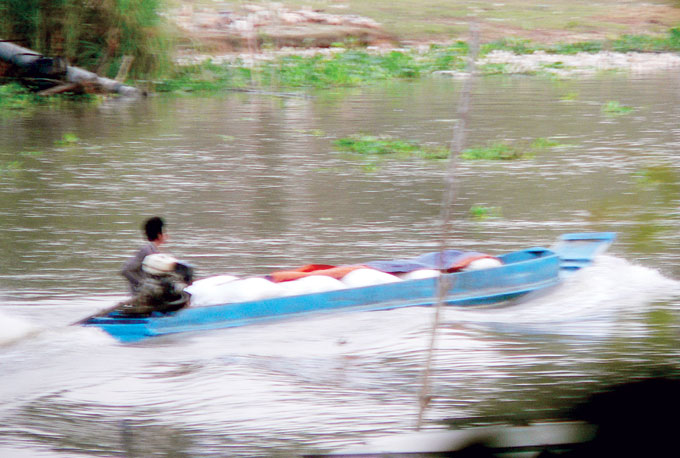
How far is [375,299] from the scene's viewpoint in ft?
23.4

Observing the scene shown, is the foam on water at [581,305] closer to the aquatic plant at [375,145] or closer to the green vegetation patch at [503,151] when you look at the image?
the green vegetation patch at [503,151]

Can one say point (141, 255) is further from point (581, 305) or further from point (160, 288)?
point (581, 305)

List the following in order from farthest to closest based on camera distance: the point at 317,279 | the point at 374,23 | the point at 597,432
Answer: the point at 374,23
the point at 317,279
the point at 597,432

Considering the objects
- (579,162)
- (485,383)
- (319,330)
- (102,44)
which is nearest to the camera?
(485,383)

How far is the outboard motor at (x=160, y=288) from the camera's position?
21.2 ft

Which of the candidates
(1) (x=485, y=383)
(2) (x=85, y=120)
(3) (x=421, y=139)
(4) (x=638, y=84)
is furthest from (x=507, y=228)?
(4) (x=638, y=84)

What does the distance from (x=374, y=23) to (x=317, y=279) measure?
2836 centimetres

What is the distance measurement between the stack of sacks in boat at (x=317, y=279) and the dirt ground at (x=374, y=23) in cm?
2280

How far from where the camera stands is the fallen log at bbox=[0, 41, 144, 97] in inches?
842

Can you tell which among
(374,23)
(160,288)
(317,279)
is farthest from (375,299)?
(374,23)

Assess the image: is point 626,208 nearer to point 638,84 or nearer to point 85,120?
point 85,120

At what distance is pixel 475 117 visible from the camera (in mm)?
19203

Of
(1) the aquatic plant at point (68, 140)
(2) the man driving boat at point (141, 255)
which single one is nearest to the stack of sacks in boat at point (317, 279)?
(2) the man driving boat at point (141, 255)

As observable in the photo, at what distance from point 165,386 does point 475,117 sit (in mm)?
14309
